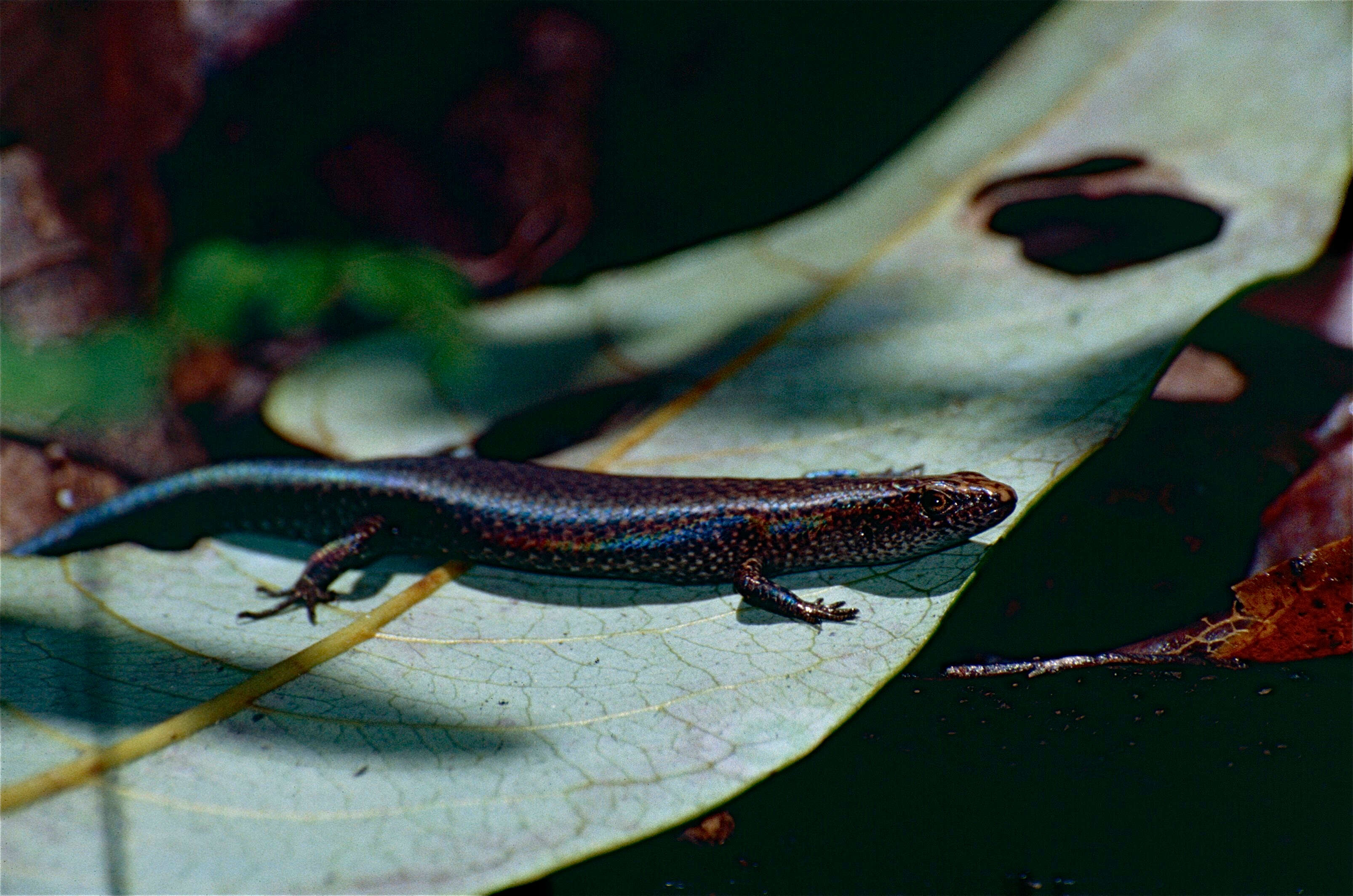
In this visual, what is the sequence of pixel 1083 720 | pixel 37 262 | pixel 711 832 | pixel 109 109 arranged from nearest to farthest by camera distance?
pixel 711 832 < pixel 1083 720 < pixel 37 262 < pixel 109 109

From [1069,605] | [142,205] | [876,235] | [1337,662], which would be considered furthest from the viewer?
[142,205]

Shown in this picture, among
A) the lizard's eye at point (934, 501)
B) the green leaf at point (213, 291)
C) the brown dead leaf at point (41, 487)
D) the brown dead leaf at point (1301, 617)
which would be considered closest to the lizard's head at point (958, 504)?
the lizard's eye at point (934, 501)

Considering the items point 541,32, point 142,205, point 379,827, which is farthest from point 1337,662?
point 142,205

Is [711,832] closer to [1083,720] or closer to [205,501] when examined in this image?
[1083,720]

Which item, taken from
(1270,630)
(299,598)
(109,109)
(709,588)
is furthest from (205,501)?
(1270,630)

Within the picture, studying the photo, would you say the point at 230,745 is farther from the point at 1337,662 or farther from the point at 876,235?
the point at 876,235
